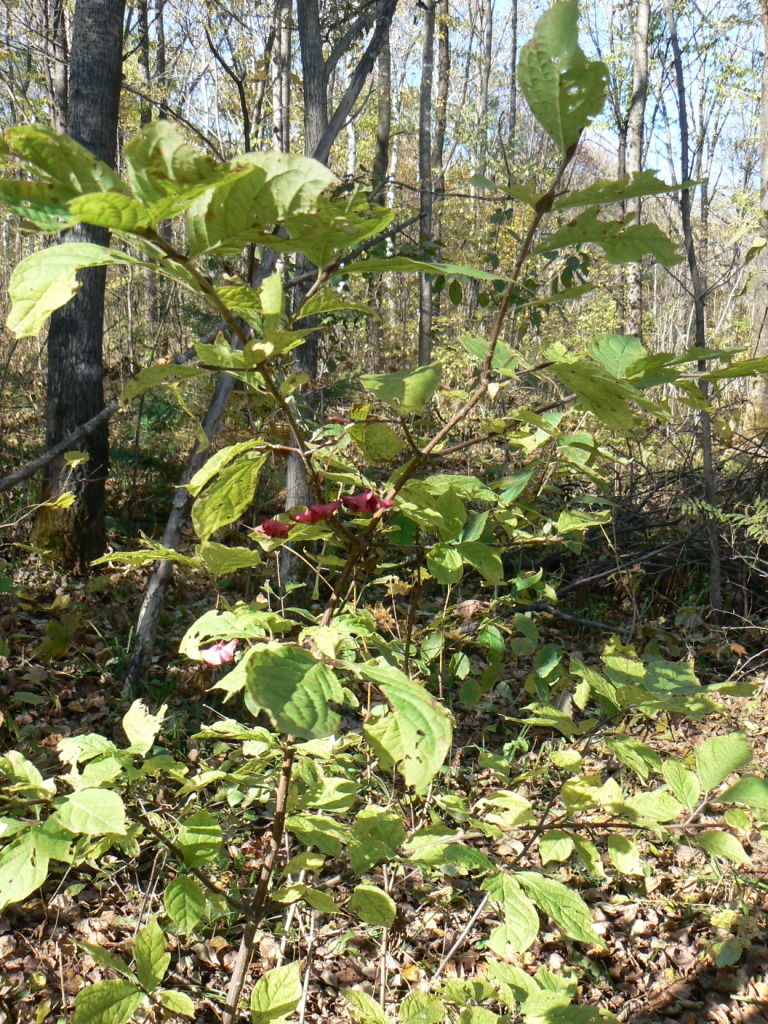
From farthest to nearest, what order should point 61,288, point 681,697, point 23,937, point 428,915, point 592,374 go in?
1. point 428,915
2. point 23,937
3. point 681,697
4. point 592,374
5. point 61,288

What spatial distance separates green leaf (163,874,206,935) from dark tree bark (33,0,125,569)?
8.91 feet

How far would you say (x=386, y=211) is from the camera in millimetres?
655

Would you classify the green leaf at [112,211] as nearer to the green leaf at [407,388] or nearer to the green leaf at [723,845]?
the green leaf at [407,388]

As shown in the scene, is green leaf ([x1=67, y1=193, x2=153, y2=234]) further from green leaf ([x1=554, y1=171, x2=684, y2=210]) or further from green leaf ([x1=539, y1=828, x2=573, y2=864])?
green leaf ([x1=539, y1=828, x2=573, y2=864])

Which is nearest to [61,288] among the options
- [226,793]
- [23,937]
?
[226,793]

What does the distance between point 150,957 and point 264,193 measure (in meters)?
1.02

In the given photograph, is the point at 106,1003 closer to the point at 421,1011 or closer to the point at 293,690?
the point at 421,1011

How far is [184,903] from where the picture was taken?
3.54ft

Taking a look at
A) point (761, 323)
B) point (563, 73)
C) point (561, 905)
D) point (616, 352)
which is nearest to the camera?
point (563, 73)

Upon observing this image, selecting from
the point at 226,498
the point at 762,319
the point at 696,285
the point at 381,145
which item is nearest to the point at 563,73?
the point at 226,498

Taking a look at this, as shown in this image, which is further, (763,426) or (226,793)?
(763,426)

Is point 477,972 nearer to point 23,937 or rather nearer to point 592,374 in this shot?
point 23,937

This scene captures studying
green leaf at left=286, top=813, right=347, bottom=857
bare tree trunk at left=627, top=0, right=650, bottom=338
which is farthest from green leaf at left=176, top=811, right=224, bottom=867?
bare tree trunk at left=627, top=0, right=650, bottom=338

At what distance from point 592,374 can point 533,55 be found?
0.90 ft
